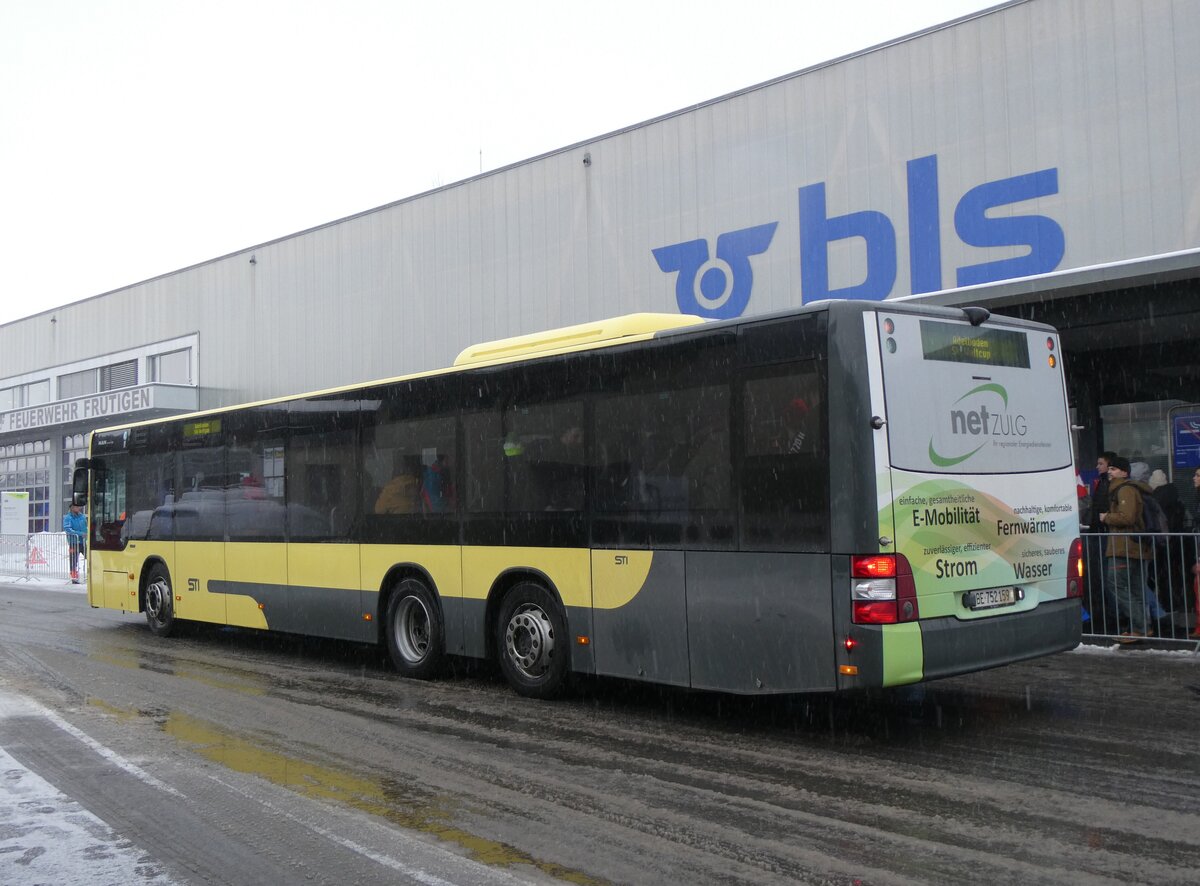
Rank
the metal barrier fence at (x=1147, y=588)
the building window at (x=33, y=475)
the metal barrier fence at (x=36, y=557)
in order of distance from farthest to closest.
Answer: the building window at (x=33, y=475), the metal barrier fence at (x=36, y=557), the metal barrier fence at (x=1147, y=588)

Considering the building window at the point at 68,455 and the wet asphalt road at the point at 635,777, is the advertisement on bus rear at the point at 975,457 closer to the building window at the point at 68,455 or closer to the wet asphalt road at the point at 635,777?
the wet asphalt road at the point at 635,777

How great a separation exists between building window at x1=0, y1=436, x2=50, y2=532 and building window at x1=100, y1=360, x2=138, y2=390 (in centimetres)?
519

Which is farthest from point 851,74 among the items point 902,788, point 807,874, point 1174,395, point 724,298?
point 807,874

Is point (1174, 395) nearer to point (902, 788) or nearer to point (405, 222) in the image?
point (902, 788)

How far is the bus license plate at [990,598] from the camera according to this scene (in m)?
7.41

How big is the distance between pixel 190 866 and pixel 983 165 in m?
16.5

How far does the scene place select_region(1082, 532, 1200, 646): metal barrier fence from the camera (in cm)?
1134

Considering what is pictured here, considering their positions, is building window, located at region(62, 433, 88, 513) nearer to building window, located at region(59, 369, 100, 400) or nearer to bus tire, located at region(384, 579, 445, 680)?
building window, located at region(59, 369, 100, 400)

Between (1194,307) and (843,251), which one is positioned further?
(843,251)

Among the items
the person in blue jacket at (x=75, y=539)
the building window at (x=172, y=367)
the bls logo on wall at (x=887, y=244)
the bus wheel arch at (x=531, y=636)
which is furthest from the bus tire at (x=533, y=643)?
the building window at (x=172, y=367)

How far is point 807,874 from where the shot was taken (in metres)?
4.72

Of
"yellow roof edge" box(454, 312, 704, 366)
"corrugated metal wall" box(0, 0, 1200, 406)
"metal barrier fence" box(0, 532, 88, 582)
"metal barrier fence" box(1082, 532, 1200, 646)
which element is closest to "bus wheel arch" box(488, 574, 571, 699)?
"yellow roof edge" box(454, 312, 704, 366)

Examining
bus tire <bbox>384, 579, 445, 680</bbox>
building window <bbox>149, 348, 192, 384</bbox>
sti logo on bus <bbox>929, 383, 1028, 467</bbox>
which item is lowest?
bus tire <bbox>384, 579, 445, 680</bbox>

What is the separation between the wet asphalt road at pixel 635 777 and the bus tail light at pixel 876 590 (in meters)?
0.89
